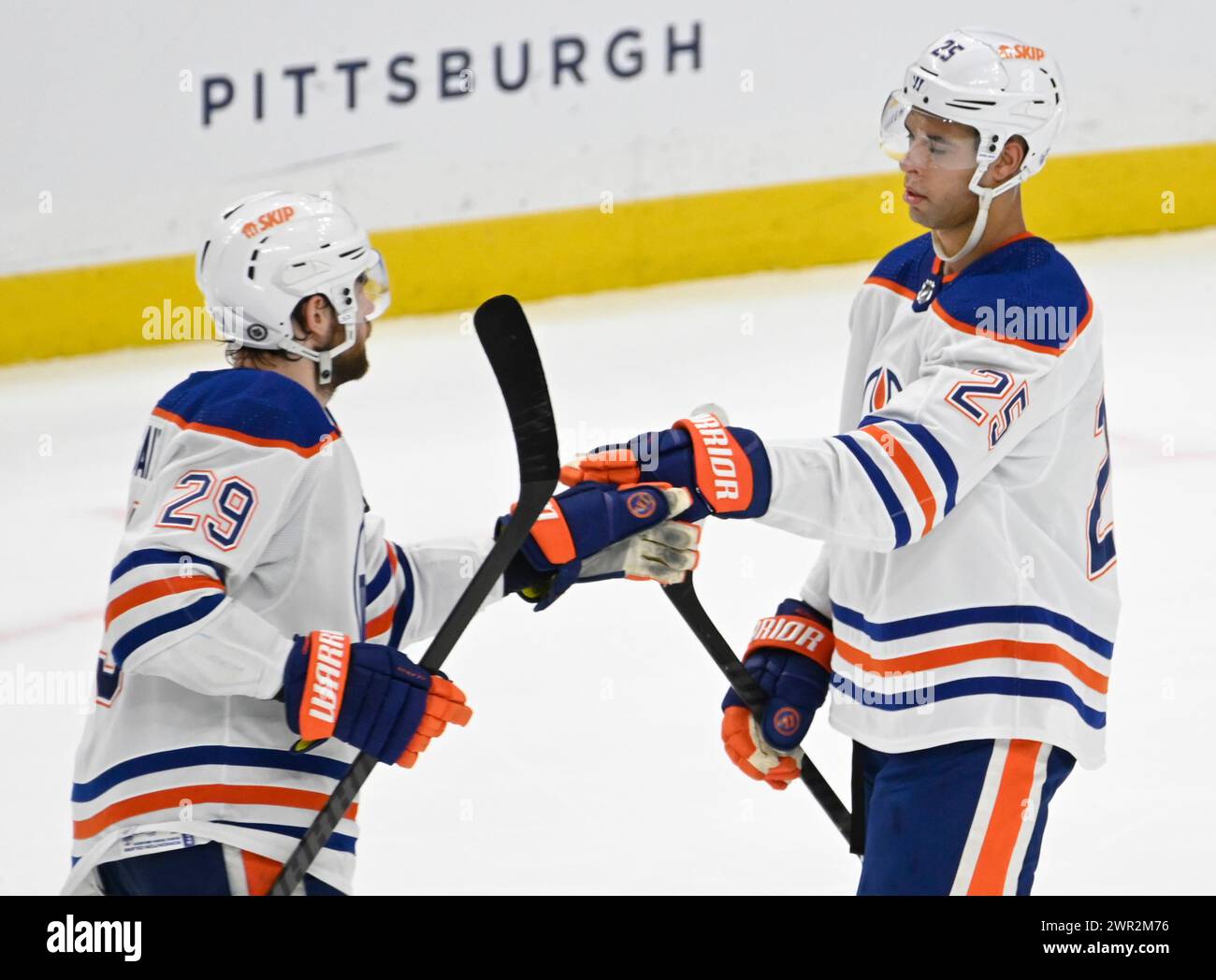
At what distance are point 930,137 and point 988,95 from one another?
0.09m

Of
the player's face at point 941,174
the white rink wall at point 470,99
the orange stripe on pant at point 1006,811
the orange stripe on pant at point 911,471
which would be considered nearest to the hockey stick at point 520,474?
the orange stripe on pant at point 911,471

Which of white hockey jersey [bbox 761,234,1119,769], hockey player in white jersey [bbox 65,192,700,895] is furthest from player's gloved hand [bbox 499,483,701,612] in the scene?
white hockey jersey [bbox 761,234,1119,769]

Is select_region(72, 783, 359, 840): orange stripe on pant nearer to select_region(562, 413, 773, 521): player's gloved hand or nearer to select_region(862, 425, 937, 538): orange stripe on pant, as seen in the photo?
select_region(562, 413, 773, 521): player's gloved hand

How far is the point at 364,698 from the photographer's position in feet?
6.41

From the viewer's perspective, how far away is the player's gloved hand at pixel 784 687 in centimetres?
235

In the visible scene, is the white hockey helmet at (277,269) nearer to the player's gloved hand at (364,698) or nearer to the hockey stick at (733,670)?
the player's gloved hand at (364,698)

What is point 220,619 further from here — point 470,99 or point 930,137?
point 470,99

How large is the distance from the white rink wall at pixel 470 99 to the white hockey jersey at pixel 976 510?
343cm

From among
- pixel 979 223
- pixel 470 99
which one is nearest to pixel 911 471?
pixel 979 223

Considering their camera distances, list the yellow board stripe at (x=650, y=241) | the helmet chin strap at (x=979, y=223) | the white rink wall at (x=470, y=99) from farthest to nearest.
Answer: the yellow board stripe at (x=650, y=241) < the white rink wall at (x=470, y=99) < the helmet chin strap at (x=979, y=223)

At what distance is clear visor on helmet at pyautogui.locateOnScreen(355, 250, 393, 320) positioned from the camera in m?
2.16

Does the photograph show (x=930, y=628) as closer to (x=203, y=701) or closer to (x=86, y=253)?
(x=203, y=701)

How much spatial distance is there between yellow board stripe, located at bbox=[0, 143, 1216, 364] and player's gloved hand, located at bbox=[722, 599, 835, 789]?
3.32 m

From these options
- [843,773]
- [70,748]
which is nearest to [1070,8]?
[843,773]
